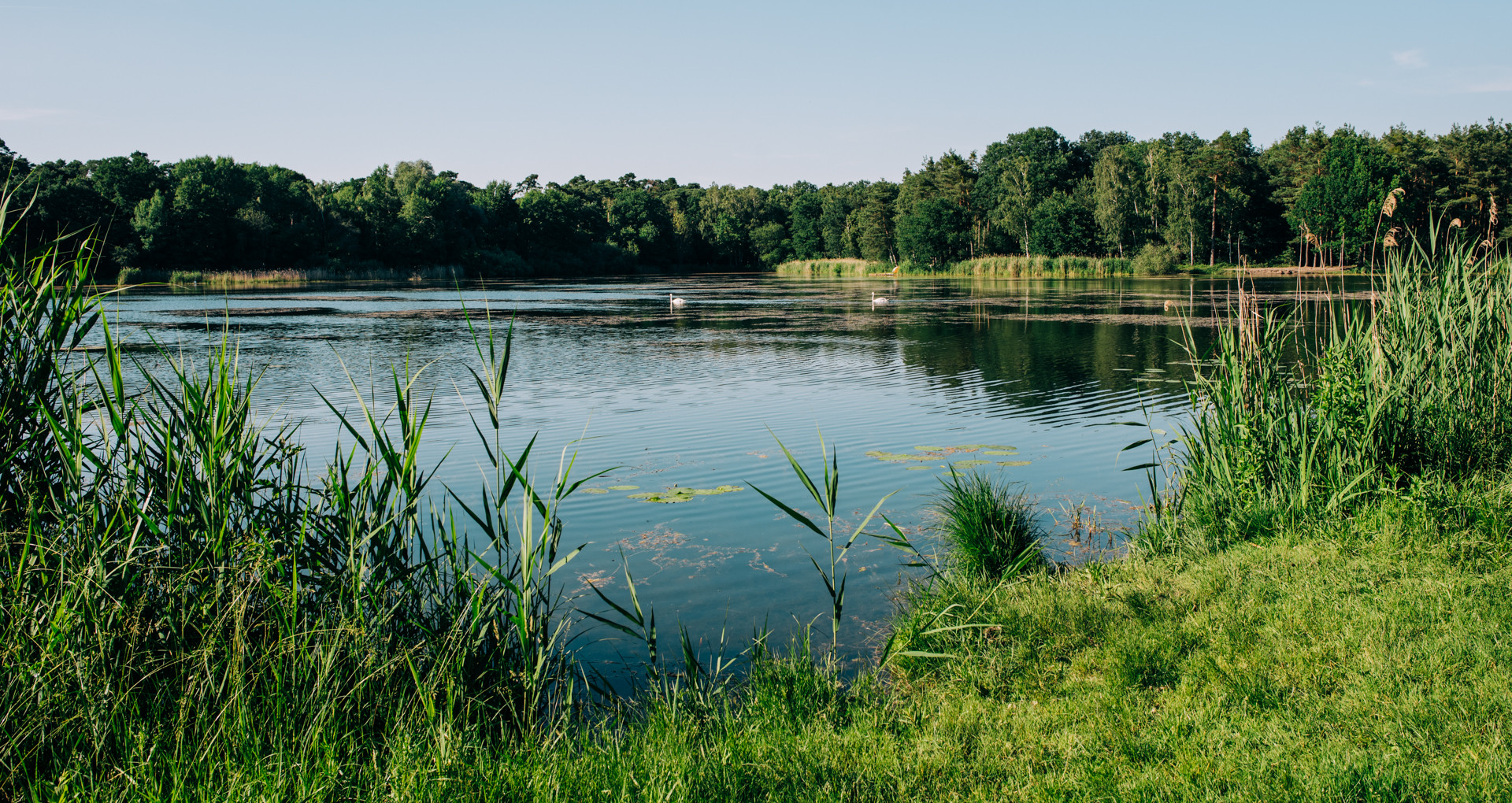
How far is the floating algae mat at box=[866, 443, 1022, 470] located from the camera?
10.6 m

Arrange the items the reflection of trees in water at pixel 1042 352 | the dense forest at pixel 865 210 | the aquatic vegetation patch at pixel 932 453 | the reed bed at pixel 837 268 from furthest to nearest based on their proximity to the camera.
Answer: the reed bed at pixel 837 268, the dense forest at pixel 865 210, the reflection of trees in water at pixel 1042 352, the aquatic vegetation patch at pixel 932 453

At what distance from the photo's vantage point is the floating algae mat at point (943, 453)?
10.6 m

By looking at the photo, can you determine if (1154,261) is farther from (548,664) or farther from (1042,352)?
(548,664)

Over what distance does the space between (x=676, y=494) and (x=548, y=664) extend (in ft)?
15.1

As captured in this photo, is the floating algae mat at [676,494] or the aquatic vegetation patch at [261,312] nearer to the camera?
the floating algae mat at [676,494]

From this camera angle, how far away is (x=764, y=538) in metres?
7.82

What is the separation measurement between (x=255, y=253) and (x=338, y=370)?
68.9 meters

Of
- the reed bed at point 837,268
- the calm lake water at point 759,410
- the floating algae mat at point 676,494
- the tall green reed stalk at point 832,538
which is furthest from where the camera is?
the reed bed at point 837,268

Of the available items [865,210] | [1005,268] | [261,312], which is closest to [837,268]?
[865,210]

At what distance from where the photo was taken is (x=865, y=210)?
Result: 10012 centimetres

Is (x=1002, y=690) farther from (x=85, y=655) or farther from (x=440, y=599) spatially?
(x=85, y=655)

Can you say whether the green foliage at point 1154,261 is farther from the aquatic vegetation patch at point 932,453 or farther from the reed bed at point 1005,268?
the aquatic vegetation patch at point 932,453

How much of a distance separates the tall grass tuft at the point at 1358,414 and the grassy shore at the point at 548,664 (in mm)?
652

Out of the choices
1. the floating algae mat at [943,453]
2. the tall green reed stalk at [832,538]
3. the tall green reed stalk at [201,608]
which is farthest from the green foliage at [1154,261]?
the tall green reed stalk at [201,608]
